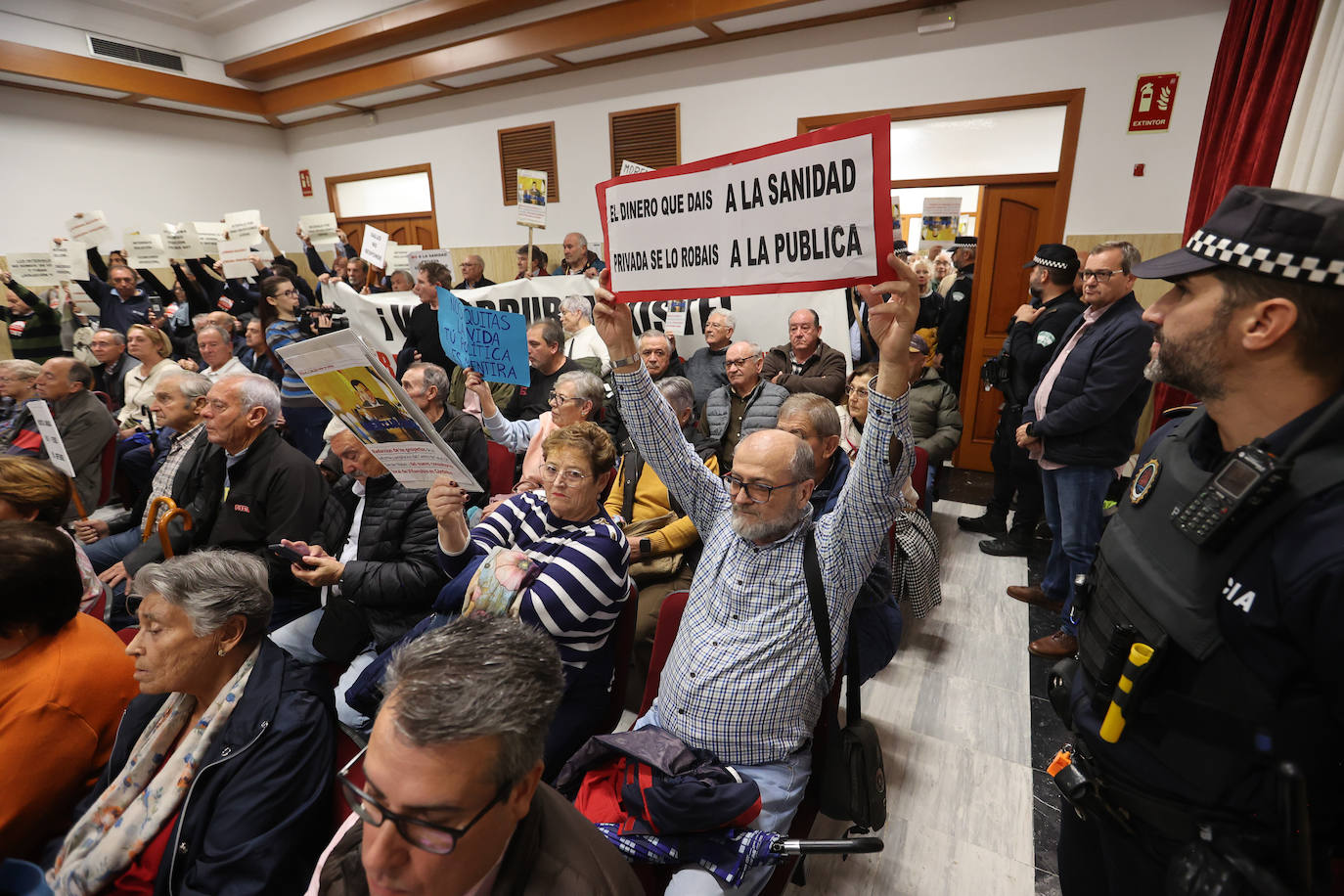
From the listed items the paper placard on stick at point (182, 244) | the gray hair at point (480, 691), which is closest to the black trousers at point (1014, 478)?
the gray hair at point (480, 691)

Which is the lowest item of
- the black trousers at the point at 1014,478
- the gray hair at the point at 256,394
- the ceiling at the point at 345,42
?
the black trousers at the point at 1014,478

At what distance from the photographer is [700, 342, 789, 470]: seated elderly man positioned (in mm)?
3594

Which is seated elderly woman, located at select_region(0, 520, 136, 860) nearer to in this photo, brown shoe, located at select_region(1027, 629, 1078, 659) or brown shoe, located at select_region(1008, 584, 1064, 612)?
brown shoe, located at select_region(1027, 629, 1078, 659)

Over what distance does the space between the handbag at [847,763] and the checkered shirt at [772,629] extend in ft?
Result: 0.09

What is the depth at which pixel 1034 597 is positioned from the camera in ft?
11.3

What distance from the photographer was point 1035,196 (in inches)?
199

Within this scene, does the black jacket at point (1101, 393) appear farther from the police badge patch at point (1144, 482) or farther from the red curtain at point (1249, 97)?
the police badge patch at point (1144, 482)

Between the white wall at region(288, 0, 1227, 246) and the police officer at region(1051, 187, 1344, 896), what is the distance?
14.9 feet

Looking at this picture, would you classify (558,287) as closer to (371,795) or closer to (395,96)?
(371,795)

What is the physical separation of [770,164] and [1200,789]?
5.36 ft

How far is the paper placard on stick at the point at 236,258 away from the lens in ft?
19.4

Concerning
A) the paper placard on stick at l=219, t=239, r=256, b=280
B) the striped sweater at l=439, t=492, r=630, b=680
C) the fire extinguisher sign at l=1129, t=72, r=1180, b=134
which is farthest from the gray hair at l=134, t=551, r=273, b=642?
the fire extinguisher sign at l=1129, t=72, r=1180, b=134

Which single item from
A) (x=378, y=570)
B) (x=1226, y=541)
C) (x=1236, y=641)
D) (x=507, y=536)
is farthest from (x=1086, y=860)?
(x=378, y=570)

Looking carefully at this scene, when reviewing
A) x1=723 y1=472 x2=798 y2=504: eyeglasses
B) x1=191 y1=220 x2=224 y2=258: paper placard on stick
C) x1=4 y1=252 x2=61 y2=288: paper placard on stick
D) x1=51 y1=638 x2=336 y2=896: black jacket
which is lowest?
x1=51 y1=638 x2=336 y2=896: black jacket
